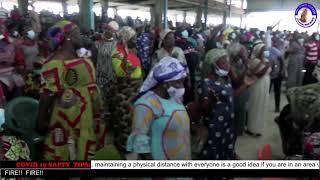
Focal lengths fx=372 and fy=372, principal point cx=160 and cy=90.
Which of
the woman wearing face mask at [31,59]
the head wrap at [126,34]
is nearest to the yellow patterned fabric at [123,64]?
the head wrap at [126,34]

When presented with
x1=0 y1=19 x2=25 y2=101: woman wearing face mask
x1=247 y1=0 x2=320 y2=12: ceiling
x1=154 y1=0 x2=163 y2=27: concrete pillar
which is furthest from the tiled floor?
x1=247 y1=0 x2=320 y2=12: ceiling

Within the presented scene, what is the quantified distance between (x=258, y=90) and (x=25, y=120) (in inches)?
135

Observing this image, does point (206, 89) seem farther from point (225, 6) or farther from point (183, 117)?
point (225, 6)

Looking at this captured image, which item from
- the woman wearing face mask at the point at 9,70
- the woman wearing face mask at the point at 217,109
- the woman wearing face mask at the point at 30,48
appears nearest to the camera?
the woman wearing face mask at the point at 217,109

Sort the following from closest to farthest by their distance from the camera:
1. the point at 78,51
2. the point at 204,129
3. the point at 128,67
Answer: the point at 78,51
the point at 204,129
the point at 128,67

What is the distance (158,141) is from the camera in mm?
2023

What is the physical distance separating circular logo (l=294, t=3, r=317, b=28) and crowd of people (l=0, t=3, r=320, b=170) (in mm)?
630

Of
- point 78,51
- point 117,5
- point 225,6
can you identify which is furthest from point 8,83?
point 225,6

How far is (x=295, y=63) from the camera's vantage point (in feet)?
23.7

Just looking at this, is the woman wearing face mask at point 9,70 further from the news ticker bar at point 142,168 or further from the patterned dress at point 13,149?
the news ticker bar at point 142,168

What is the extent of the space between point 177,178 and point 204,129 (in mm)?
927

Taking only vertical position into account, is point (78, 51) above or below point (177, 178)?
above

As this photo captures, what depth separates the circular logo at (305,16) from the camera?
454 cm

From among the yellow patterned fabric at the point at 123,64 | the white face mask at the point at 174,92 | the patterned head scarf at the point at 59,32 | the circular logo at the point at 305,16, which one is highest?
the circular logo at the point at 305,16
